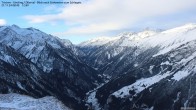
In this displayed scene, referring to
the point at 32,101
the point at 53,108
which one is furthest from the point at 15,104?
the point at 53,108

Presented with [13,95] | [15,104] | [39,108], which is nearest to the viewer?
[39,108]

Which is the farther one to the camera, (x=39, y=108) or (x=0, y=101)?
(x=0, y=101)

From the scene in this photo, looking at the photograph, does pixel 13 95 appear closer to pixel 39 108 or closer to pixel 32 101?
pixel 32 101

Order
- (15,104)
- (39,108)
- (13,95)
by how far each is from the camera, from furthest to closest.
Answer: (13,95) < (15,104) < (39,108)

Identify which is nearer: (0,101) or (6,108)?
(6,108)

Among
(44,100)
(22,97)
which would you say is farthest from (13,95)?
(44,100)

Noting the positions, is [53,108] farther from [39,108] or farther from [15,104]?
[15,104]
